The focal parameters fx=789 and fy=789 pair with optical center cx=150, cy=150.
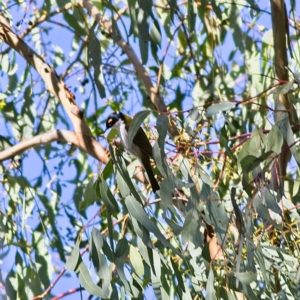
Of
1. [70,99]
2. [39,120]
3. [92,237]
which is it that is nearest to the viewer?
[92,237]

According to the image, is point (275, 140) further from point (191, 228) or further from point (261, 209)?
point (191, 228)

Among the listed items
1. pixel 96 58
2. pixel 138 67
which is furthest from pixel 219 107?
pixel 138 67

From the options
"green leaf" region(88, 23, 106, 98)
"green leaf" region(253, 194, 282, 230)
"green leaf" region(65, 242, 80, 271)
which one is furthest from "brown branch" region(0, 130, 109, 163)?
"green leaf" region(253, 194, 282, 230)

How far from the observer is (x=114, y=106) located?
5.09m

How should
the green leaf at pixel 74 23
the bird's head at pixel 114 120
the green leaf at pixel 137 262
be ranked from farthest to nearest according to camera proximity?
the green leaf at pixel 74 23 → the bird's head at pixel 114 120 → the green leaf at pixel 137 262

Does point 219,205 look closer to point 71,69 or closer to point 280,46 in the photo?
point 280,46

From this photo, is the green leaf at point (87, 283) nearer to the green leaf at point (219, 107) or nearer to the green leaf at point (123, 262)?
the green leaf at point (123, 262)

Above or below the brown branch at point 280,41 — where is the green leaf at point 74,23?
above

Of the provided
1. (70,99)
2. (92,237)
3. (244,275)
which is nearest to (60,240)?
(70,99)

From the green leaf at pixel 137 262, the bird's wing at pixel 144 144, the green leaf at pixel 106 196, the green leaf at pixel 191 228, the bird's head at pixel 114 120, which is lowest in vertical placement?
the green leaf at pixel 191 228

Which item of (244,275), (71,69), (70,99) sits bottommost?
(244,275)

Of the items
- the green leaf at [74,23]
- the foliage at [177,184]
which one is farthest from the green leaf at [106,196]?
the green leaf at [74,23]

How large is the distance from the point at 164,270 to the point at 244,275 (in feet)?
1.58

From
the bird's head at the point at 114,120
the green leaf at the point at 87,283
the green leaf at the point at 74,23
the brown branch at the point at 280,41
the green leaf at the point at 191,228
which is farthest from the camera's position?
the green leaf at the point at 74,23
